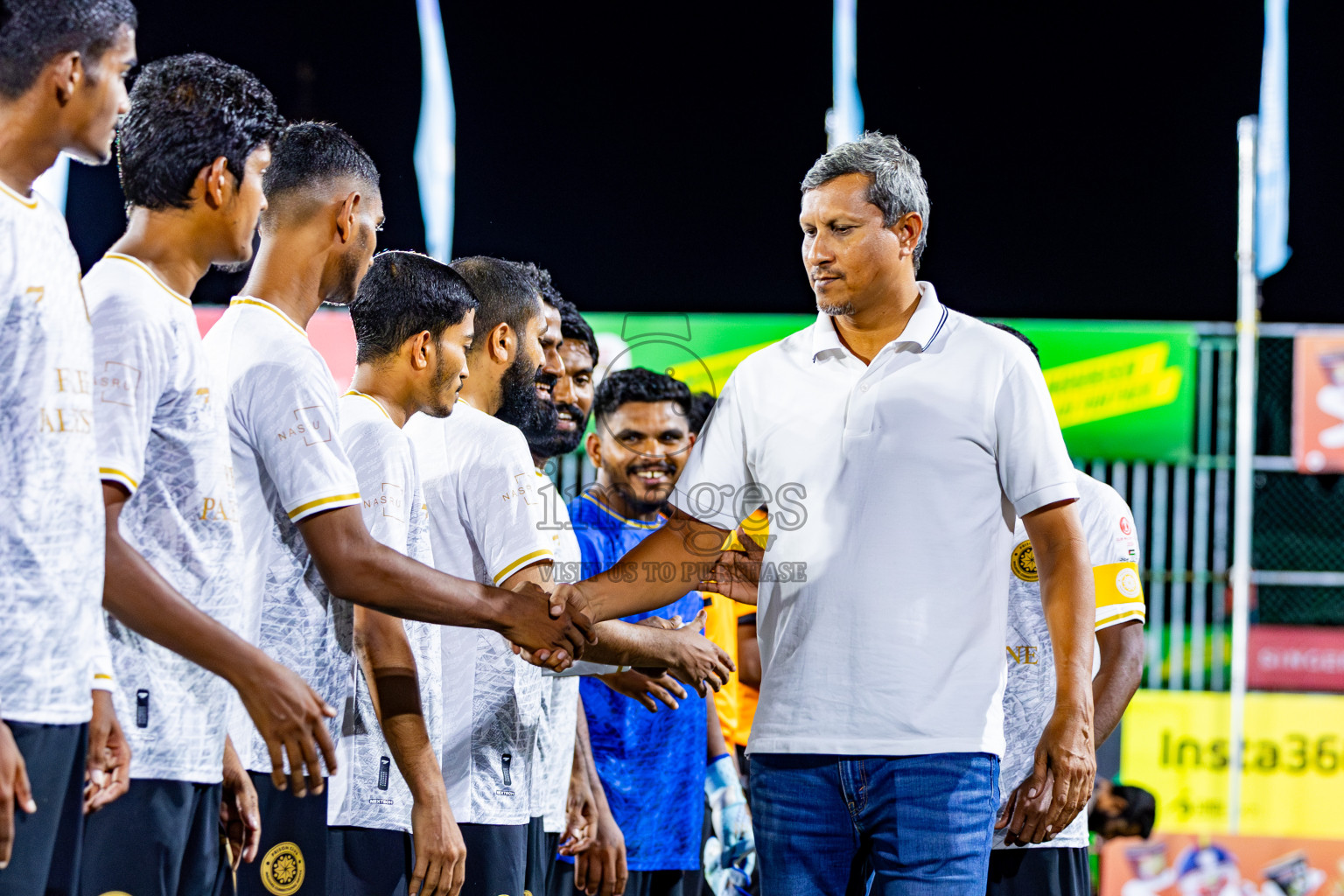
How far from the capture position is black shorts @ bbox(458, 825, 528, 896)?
10.2 ft

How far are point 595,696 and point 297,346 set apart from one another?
79.3 inches

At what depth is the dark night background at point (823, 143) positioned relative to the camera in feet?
44.2

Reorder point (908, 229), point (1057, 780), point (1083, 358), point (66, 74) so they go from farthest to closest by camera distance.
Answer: point (1083, 358) → point (908, 229) → point (1057, 780) → point (66, 74)

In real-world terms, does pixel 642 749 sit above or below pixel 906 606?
below

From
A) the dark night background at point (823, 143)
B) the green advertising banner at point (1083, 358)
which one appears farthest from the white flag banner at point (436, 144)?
the green advertising banner at point (1083, 358)

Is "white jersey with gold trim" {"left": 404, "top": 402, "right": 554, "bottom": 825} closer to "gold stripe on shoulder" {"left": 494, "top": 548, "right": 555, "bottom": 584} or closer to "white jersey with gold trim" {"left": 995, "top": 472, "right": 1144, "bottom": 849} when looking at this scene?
"gold stripe on shoulder" {"left": 494, "top": 548, "right": 555, "bottom": 584}

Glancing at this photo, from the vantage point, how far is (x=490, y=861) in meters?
3.13

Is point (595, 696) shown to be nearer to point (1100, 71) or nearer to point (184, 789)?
point (184, 789)

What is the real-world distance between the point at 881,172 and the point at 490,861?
176cm

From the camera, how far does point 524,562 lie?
3164mm

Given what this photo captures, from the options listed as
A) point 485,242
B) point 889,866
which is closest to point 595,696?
point 889,866

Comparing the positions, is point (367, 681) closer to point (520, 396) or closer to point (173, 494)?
point (173, 494)

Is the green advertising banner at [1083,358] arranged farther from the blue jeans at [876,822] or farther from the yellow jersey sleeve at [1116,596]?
the blue jeans at [876,822]

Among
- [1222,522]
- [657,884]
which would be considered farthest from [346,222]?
[1222,522]
